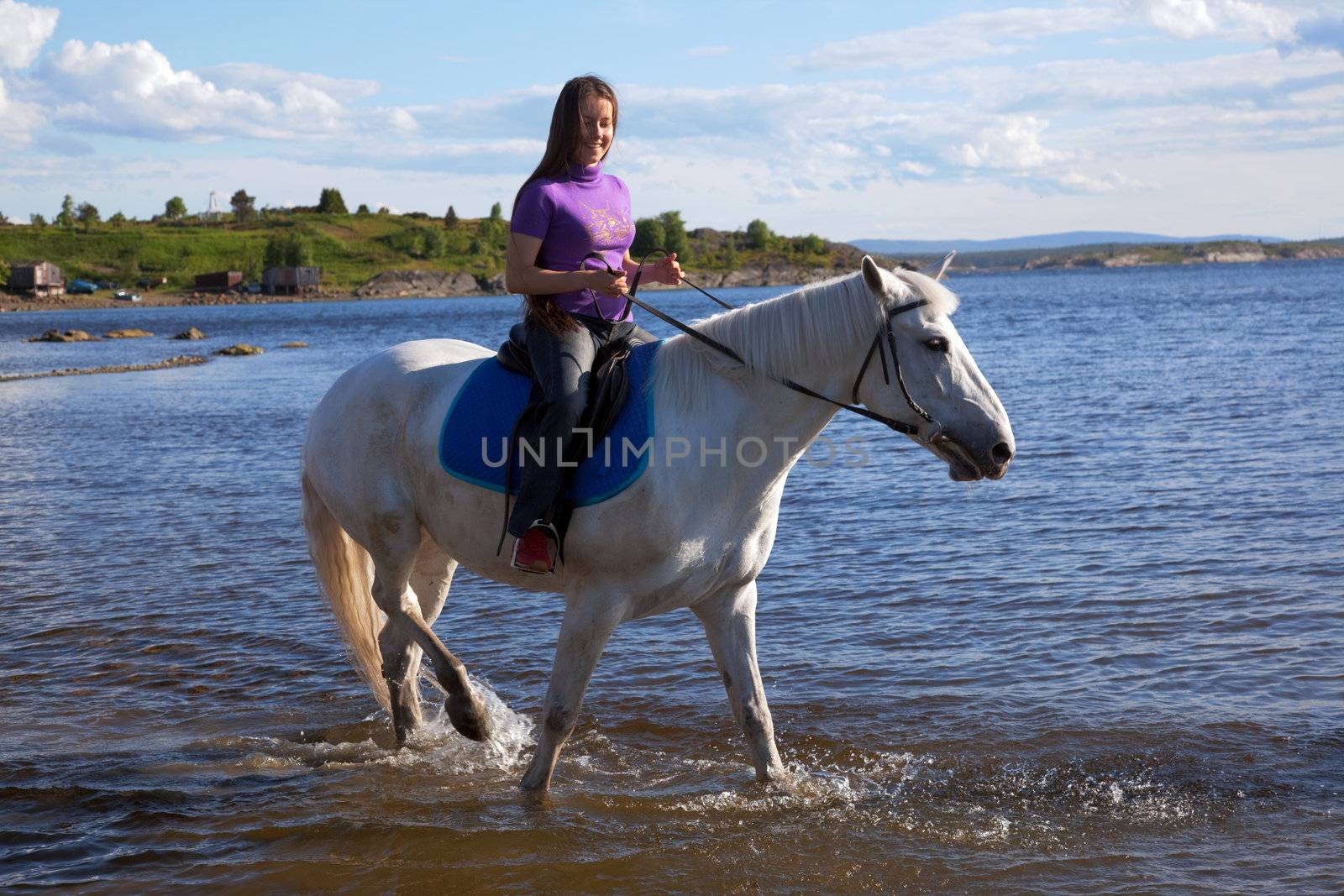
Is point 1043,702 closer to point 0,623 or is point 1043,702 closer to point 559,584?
point 559,584

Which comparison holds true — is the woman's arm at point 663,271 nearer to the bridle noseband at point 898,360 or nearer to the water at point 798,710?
the bridle noseband at point 898,360

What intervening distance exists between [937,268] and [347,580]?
12.7 ft

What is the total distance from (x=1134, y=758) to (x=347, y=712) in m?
4.86

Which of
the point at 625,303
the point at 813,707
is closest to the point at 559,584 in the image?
the point at 625,303

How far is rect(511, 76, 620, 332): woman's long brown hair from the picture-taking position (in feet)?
17.4

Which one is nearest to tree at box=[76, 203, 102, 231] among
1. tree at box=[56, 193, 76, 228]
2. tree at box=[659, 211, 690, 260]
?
tree at box=[56, 193, 76, 228]

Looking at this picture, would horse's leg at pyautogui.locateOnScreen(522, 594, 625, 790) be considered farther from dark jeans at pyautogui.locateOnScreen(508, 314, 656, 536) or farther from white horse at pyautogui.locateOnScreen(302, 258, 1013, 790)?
dark jeans at pyautogui.locateOnScreen(508, 314, 656, 536)

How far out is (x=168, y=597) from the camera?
1035cm

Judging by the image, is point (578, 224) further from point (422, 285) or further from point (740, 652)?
point (422, 285)

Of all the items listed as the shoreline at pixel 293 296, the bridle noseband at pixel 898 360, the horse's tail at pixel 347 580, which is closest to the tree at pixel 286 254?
the shoreline at pixel 293 296

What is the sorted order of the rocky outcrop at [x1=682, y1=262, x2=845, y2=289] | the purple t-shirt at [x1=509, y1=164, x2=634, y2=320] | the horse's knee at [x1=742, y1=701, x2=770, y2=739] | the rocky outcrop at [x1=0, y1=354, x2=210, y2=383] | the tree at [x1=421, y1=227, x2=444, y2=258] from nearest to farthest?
the purple t-shirt at [x1=509, y1=164, x2=634, y2=320] → the horse's knee at [x1=742, y1=701, x2=770, y2=739] → the rocky outcrop at [x1=0, y1=354, x2=210, y2=383] → the rocky outcrop at [x1=682, y1=262, x2=845, y2=289] → the tree at [x1=421, y1=227, x2=444, y2=258]

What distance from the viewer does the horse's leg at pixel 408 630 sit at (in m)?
6.02

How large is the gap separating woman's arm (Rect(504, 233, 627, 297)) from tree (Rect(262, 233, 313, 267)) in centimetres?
16719

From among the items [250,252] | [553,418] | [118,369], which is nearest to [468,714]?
[553,418]
